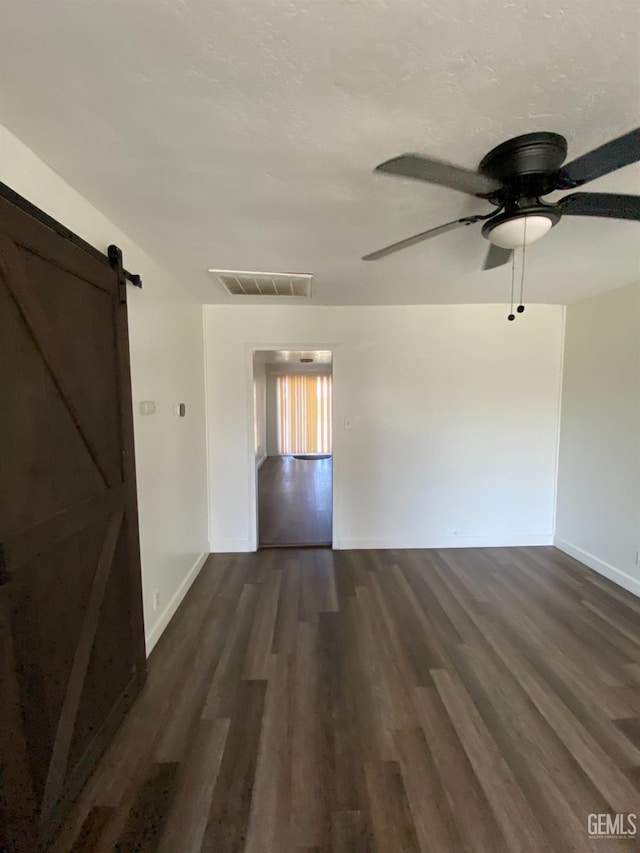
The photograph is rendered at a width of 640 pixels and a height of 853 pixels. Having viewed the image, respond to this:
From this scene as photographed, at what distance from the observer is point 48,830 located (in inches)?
46.2

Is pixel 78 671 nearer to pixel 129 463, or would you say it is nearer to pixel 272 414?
pixel 129 463

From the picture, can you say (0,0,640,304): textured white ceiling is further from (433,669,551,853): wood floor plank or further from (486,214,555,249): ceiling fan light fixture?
(433,669,551,853): wood floor plank

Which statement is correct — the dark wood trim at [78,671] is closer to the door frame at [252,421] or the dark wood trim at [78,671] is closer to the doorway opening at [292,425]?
the door frame at [252,421]

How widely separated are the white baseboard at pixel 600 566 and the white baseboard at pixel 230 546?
317 cm

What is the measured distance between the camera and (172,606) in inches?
98.1

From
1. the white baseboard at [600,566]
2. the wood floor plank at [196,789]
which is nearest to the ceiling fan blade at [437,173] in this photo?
the wood floor plank at [196,789]

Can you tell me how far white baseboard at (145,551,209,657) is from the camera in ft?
7.03

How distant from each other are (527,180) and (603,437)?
8.96ft

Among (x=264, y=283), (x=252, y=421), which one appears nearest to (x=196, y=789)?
(x=252, y=421)

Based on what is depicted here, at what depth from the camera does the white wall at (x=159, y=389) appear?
1.38 meters

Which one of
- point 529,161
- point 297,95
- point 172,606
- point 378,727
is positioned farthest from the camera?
point 172,606

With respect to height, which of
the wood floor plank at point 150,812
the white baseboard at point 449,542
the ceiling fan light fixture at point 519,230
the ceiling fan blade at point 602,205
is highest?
the ceiling fan blade at point 602,205

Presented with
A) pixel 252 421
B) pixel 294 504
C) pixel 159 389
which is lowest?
pixel 294 504

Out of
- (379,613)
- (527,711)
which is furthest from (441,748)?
(379,613)
